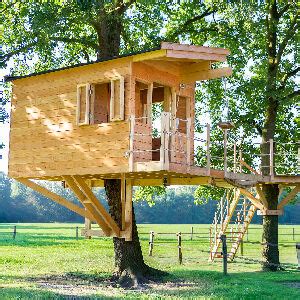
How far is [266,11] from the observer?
25500 millimetres

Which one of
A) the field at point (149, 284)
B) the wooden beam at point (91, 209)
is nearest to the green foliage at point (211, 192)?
the field at point (149, 284)

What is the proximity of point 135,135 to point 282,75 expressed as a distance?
11721 mm

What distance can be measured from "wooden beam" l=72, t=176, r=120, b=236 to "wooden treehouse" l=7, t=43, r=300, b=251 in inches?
1.2

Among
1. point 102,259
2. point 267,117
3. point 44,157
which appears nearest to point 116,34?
point 44,157

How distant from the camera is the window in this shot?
17.8 meters

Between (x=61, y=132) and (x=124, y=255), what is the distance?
5041 millimetres

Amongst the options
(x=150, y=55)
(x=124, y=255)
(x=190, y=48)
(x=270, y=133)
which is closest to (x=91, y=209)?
(x=124, y=255)

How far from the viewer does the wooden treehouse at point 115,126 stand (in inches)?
683

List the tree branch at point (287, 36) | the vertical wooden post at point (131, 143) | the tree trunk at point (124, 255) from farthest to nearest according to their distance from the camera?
the tree branch at point (287, 36) < the tree trunk at point (124, 255) < the vertical wooden post at point (131, 143)

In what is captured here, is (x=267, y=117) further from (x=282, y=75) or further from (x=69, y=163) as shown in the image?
(x=69, y=163)

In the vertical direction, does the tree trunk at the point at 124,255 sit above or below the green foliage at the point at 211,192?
below

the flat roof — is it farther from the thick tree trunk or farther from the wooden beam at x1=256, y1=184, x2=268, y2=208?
the thick tree trunk

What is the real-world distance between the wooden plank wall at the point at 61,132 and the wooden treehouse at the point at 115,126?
0.03 metres

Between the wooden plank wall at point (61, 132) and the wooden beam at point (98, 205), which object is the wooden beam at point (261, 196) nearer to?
the wooden beam at point (98, 205)
